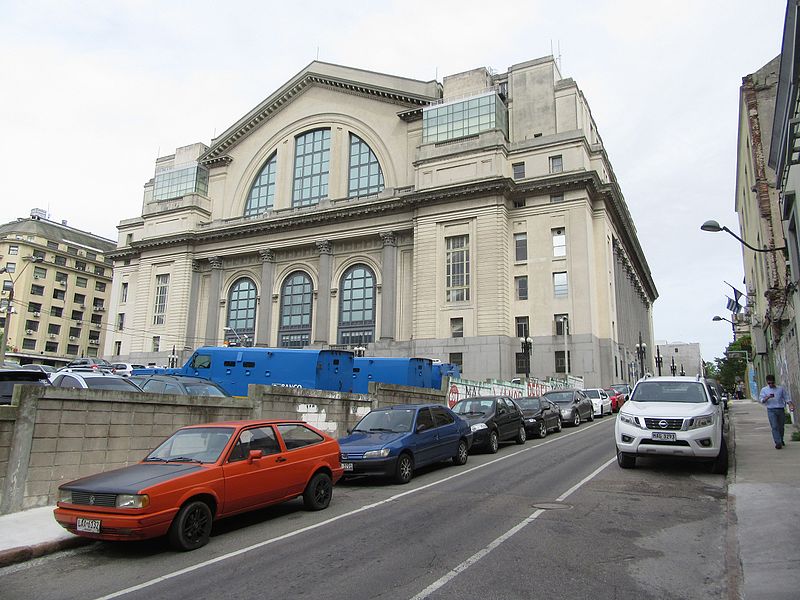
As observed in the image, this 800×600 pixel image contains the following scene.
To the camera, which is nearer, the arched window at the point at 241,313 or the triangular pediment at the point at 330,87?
the triangular pediment at the point at 330,87

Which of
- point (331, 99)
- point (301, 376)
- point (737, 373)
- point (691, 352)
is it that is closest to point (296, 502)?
point (301, 376)

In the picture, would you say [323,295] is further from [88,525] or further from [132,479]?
[88,525]

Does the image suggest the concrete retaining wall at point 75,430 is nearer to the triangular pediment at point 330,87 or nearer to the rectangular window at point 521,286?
the rectangular window at point 521,286

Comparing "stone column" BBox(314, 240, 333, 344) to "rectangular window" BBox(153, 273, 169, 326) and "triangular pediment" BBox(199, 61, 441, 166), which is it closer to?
"triangular pediment" BBox(199, 61, 441, 166)

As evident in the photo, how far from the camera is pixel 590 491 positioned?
387 inches

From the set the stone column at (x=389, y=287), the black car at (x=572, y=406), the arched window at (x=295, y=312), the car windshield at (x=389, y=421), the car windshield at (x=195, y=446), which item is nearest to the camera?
the car windshield at (x=195, y=446)

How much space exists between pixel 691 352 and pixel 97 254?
430 ft

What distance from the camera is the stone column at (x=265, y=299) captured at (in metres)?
56.3

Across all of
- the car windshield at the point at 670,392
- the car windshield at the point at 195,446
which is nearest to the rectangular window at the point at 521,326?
the car windshield at the point at 670,392

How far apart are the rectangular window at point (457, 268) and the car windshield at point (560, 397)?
21.5 meters

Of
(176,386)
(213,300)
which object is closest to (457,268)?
(213,300)

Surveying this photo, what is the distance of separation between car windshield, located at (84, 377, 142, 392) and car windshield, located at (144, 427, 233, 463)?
5.41m

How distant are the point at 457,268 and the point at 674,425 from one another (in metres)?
37.5

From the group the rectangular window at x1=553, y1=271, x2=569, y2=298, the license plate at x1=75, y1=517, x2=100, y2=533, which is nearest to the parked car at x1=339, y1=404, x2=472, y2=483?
the license plate at x1=75, y1=517, x2=100, y2=533
